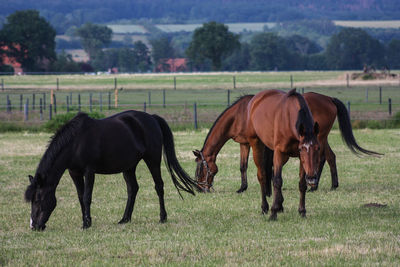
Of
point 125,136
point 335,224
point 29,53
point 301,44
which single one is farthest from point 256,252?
point 301,44

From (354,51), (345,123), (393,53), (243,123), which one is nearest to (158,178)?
(243,123)

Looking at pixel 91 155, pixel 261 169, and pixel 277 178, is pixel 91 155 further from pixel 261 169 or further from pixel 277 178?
pixel 261 169

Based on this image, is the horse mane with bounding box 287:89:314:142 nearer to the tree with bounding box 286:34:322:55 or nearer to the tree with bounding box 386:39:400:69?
the tree with bounding box 386:39:400:69

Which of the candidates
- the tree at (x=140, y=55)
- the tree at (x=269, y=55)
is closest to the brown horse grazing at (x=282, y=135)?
the tree at (x=269, y=55)

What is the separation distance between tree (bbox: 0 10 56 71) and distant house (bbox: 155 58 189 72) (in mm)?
61895

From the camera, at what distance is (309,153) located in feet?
29.3

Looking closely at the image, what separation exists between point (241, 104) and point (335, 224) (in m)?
3.45

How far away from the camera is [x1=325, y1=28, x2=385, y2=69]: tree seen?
14575 centimetres

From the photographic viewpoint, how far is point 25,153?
19.9 m

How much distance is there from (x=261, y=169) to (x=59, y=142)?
3221mm

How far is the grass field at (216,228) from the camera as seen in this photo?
773 cm

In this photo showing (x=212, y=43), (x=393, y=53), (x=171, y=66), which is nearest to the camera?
(x=212, y=43)

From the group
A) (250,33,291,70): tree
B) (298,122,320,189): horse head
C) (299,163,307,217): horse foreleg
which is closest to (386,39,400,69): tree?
(250,33,291,70): tree

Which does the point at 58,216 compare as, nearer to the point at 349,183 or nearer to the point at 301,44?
the point at 349,183
